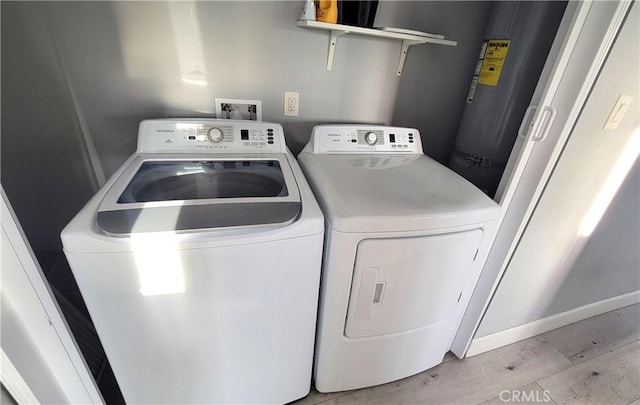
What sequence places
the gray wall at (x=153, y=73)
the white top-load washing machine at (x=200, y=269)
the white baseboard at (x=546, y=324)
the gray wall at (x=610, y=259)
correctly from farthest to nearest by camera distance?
1. the white baseboard at (x=546, y=324)
2. the gray wall at (x=610, y=259)
3. the gray wall at (x=153, y=73)
4. the white top-load washing machine at (x=200, y=269)

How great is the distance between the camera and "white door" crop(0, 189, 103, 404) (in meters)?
0.66

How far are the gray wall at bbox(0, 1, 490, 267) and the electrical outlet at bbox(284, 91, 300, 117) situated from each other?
0.03m

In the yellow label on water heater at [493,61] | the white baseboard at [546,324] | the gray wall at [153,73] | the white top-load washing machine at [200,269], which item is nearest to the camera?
the white top-load washing machine at [200,269]

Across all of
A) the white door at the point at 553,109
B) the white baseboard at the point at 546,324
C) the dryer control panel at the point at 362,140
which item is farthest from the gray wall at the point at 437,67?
the white baseboard at the point at 546,324

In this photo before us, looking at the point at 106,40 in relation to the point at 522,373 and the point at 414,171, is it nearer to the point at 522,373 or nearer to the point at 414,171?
the point at 414,171

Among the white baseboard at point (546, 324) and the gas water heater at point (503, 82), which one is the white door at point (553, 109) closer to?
the gas water heater at point (503, 82)

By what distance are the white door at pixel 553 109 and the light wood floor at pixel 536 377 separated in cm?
55

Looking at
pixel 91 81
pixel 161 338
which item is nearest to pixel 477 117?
pixel 161 338

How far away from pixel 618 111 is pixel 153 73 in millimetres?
1823

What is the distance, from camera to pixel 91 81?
4.24 feet

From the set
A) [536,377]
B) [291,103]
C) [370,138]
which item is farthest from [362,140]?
[536,377]

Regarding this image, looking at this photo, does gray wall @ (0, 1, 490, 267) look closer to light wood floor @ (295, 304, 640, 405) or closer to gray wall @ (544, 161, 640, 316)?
gray wall @ (544, 161, 640, 316)

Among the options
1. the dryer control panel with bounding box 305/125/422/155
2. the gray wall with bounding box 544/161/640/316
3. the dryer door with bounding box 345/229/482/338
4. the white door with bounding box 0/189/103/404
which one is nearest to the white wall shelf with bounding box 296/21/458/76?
the dryer control panel with bounding box 305/125/422/155

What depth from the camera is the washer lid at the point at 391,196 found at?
949 millimetres
